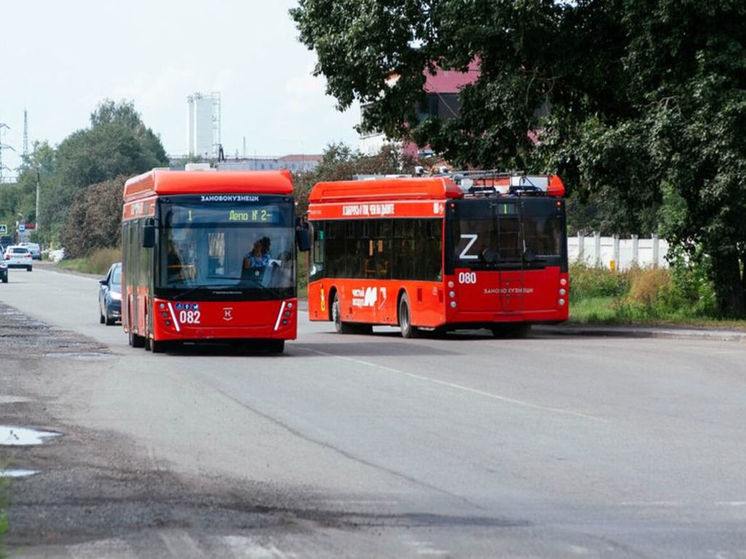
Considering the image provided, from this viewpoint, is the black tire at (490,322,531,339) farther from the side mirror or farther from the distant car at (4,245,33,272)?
the distant car at (4,245,33,272)

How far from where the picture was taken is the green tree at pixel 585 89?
105 feet

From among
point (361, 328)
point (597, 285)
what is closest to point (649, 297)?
point (597, 285)

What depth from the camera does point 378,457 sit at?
1324 cm

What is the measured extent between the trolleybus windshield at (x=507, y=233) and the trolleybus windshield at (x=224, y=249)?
6.20m

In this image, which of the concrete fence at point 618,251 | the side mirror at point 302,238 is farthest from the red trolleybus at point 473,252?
the concrete fence at point 618,251

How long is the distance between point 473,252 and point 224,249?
281 inches

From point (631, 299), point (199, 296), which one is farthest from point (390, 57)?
point (199, 296)

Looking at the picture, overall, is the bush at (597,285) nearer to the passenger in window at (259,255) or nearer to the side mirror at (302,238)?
the side mirror at (302,238)

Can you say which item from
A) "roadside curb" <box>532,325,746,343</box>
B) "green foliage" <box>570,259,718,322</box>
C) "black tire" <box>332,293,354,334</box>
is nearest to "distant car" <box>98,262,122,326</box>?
"black tire" <box>332,293,354,334</box>

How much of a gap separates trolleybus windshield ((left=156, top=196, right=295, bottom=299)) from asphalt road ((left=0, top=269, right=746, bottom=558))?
1247mm

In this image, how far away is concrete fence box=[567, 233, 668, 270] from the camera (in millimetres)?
54938

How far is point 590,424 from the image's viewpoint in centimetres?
1598

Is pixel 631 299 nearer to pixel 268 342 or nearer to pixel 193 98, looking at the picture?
pixel 268 342

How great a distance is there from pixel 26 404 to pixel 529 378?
7058 millimetres
